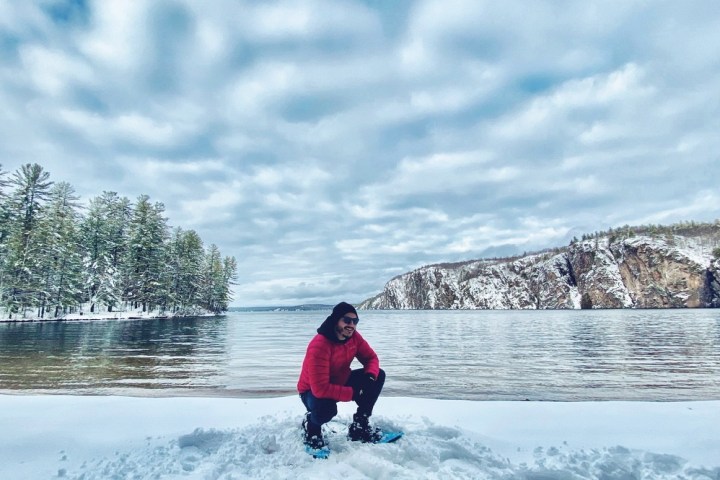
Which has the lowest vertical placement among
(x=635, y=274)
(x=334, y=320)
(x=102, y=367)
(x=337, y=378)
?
(x=102, y=367)

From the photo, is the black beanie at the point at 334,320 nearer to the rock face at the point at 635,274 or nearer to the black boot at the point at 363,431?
the black boot at the point at 363,431

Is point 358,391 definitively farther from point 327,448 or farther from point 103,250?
point 103,250

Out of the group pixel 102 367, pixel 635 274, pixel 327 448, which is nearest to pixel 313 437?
pixel 327 448

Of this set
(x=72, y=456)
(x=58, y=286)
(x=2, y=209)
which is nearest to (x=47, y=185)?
(x=2, y=209)

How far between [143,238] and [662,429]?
226ft

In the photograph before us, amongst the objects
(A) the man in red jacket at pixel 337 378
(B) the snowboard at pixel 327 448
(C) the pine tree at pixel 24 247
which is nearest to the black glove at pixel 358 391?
(A) the man in red jacket at pixel 337 378

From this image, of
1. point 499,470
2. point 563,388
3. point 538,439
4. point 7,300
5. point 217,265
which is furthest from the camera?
point 217,265

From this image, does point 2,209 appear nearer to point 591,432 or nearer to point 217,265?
point 217,265

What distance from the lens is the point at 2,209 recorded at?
4862 centimetres

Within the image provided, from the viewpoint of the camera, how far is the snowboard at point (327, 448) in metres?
4.63

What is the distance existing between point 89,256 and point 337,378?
222 ft

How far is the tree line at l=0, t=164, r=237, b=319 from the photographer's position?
47812mm

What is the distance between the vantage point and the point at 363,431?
5.18 m

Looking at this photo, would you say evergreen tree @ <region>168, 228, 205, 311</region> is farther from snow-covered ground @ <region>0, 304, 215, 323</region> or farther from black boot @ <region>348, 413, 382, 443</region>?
black boot @ <region>348, 413, 382, 443</region>
